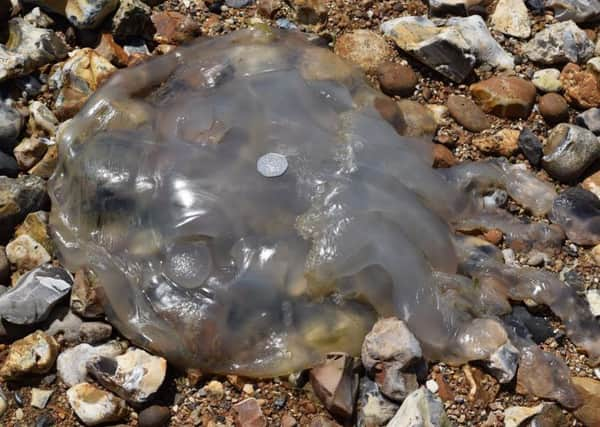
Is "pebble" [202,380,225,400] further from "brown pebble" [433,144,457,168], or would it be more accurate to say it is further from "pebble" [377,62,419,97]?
"pebble" [377,62,419,97]

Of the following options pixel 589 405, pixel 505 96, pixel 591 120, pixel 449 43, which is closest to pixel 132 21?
pixel 449 43

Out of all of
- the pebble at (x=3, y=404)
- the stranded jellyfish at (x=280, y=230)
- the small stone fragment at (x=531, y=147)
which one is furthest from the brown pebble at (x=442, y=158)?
the pebble at (x=3, y=404)

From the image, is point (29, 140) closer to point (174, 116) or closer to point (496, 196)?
point (174, 116)

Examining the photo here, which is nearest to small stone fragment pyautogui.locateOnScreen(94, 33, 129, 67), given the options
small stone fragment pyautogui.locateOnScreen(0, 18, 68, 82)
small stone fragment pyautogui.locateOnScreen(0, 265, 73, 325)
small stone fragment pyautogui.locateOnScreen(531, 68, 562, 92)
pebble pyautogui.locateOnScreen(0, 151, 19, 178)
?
small stone fragment pyautogui.locateOnScreen(0, 18, 68, 82)

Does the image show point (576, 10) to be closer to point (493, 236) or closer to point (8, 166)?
point (493, 236)

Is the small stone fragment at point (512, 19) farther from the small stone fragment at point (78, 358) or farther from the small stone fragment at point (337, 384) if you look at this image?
the small stone fragment at point (78, 358)
